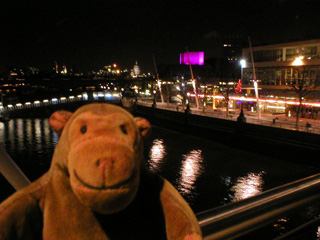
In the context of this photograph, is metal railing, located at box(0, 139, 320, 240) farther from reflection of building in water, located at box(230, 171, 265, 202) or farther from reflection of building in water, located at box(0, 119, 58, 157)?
reflection of building in water, located at box(0, 119, 58, 157)

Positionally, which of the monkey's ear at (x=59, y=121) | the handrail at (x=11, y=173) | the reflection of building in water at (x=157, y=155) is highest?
the monkey's ear at (x=59, y=121)

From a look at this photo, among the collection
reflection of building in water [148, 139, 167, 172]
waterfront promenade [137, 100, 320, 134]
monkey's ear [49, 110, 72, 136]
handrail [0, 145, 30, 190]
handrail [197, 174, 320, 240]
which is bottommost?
reflection of building in water [148, 139, 167, 172]

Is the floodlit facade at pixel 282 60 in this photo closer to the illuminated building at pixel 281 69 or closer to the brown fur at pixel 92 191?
the illuminated building at pixel 281 69

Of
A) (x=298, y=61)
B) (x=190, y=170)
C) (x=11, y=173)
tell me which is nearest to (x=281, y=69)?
(x=298, y=61)

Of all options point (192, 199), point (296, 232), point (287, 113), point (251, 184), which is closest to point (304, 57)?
point (287, 113)

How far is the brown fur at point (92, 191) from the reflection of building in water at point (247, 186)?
12.2 meters

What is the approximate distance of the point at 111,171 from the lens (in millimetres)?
1124

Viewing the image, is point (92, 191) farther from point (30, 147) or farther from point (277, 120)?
point (277, 120)

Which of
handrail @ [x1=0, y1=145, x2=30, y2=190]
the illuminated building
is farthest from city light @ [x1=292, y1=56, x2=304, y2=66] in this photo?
handrail @ [x1=0, y1=145, x2=30, y2=190]

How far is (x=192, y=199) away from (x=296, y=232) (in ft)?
34.5

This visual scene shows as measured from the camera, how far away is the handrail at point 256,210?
192 cm

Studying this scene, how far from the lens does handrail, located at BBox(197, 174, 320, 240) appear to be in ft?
6.29

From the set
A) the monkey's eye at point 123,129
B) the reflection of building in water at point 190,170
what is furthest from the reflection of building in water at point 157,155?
the monkey's eye at point 123,129

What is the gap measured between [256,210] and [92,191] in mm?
1499
